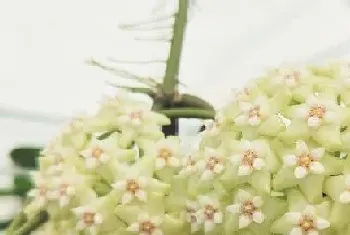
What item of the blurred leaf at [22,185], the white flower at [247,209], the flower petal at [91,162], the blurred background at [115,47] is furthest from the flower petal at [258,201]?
the blurred background at [115,47]

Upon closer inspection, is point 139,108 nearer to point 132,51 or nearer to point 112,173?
point 112,173

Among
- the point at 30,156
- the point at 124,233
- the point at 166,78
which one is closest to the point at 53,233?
the point at 124,233

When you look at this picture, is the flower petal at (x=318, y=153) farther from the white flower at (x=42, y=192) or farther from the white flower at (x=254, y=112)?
the white flower at (x=42, y=192)

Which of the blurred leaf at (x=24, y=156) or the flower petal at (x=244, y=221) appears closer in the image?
the flower petal at (x=244, y=221)

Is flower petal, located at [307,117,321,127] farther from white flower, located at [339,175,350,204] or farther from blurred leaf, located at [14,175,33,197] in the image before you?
blurred leaf, located at [14,175,33,197]

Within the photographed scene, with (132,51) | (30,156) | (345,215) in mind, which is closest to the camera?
(345,215)

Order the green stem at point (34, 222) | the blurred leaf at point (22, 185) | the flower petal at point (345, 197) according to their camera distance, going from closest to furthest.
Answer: the flower petal at point (345, 197), the green stem at point (34, 222), the blurred leaf at point (22, 185)

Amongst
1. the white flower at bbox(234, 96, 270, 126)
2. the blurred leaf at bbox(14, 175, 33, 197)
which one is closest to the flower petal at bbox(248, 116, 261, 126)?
the white flower at bbox(234, 96, 270, 126)
